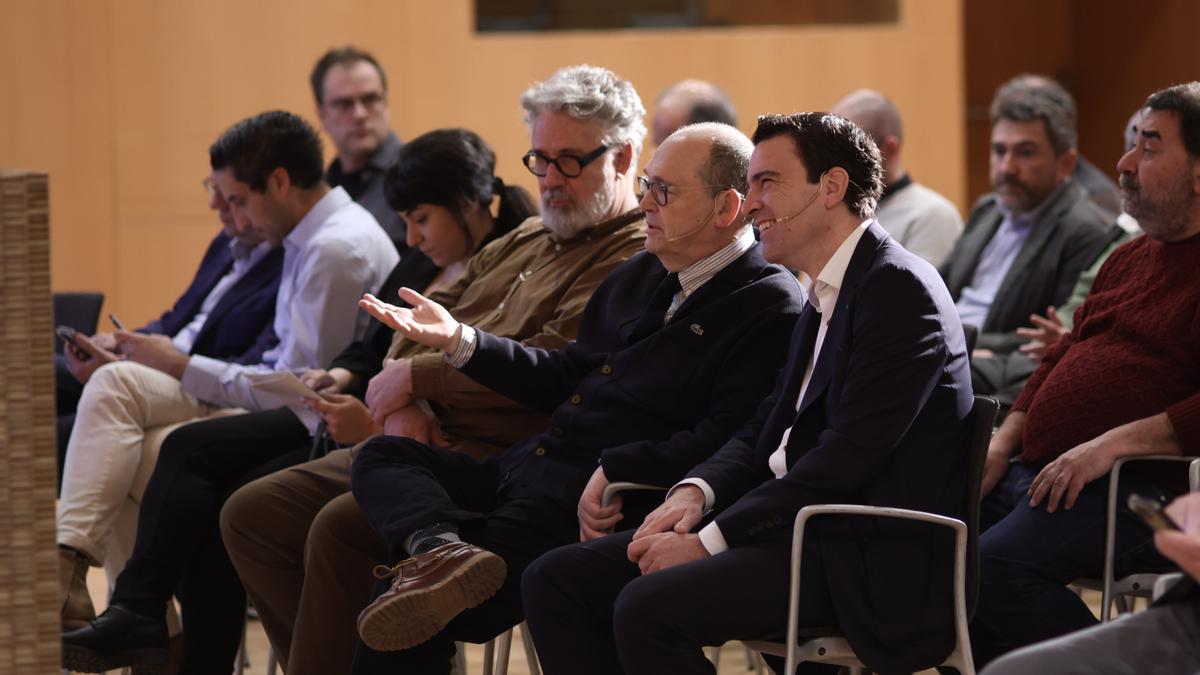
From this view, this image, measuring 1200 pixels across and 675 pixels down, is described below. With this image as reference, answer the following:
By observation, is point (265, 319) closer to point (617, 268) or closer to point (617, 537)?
point (617, 268)

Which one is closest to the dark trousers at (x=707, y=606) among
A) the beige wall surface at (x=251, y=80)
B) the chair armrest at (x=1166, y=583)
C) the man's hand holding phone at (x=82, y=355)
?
the chair armrest at (x=1166, y=583)

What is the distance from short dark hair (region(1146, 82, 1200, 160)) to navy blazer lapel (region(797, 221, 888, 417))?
683 mm

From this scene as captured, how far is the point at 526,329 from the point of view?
10.6 feet

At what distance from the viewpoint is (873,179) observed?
8.20 feet

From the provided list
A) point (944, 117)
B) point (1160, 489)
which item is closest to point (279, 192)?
point (1160, 489)

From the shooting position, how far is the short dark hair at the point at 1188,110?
2.68 meters

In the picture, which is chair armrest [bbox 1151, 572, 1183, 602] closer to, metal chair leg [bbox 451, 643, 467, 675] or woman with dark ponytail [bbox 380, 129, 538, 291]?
metal chair leg [bbox 451, 643, 467, 675]

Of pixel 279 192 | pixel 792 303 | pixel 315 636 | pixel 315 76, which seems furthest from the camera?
pixel 315 76

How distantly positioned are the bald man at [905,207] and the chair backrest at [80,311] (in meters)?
2.43

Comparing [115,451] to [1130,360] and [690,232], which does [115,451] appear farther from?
[1130,360]

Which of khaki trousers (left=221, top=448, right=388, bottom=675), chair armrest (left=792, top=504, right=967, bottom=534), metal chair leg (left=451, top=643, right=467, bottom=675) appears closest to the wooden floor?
metal chair leg (left=451, top=643, right=467, bottom=675)

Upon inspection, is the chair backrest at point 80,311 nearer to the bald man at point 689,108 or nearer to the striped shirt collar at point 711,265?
the bald man at point 689,108

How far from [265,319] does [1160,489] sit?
2344 millimetres

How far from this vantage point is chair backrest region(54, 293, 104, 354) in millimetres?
4621
